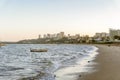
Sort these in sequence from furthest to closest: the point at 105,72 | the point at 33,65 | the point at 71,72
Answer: the point at 33,65 → the point at 71,72 → the point at 105,72

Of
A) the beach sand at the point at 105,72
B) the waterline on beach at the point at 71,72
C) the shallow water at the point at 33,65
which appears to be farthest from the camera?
the shallow water at the point at 33,65

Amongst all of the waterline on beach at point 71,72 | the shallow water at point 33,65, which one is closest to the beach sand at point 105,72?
the waterline on beach at point 71,72

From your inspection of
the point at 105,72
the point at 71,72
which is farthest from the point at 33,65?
the point at 105,72

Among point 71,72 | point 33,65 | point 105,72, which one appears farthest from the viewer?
point 33,65

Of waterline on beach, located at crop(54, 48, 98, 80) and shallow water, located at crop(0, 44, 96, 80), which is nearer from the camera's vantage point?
waterline on beach, located at crop(54, 48, 98, 80)

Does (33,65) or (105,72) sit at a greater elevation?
(105,72)

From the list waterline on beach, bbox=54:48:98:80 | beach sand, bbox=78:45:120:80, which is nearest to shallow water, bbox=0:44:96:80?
waterline on beach, bbox=54:48:98:80

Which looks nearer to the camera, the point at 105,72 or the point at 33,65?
the point at 105,72

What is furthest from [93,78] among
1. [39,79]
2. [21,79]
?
[21,79]

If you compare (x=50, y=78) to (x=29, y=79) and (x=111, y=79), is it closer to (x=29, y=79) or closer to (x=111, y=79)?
(x=29, y=79)

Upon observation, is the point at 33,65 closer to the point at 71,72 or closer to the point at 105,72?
the point at 71,72

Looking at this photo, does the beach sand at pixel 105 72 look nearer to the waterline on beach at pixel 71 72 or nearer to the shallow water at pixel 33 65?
the waterline on beach at pixel 71 72

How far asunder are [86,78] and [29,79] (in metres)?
3.89

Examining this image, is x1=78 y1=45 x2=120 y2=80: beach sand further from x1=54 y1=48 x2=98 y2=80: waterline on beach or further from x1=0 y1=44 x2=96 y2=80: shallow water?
x1=0 y1=44 x2=96 y2=80: shallow water
